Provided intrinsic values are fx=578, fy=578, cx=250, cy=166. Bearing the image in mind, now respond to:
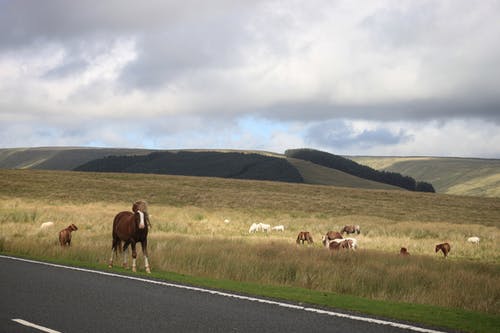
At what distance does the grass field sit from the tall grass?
68 millimetres

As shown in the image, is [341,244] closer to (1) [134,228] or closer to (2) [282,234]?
Result: (1) [134,228]

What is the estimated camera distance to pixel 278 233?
36750mm

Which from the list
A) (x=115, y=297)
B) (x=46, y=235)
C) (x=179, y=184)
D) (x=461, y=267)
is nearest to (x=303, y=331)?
(x=115, y=297)

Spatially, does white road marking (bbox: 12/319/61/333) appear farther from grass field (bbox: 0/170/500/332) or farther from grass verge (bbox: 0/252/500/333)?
grass field (bbox: 0/170/500/332)

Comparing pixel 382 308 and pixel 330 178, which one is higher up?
pixel 330 178

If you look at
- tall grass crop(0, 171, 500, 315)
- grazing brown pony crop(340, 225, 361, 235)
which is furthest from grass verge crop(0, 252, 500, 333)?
grazing brown pony crop(340, 225, 361, 235)

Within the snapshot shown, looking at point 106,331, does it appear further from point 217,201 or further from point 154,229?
point 217,201

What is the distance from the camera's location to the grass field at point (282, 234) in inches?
605

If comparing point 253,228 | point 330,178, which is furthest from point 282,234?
point 330,178

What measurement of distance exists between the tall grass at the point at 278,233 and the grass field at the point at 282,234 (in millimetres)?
68

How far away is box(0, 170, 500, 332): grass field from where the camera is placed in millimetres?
15367

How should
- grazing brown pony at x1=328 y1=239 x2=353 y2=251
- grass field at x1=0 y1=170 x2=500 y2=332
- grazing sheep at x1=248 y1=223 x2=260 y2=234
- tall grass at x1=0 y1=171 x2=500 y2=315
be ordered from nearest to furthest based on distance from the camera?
1. grass field at x1=0 y1=170 x2=500 y2=332
2. tall grass at x1=0 y1=171 x2=500 y2=315
3. grazing brown pony at x1=328 y1=239 x2=353 y2=251
4. grazing sheep at x1=248 y1=223 x2=260 y2=234

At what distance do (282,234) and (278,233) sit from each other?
52 cm

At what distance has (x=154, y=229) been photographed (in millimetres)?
36188
